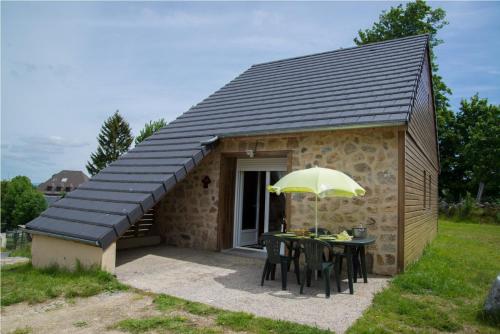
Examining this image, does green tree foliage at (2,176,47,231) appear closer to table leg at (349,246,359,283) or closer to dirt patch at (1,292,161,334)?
dirt patch at (1,292,161,334)

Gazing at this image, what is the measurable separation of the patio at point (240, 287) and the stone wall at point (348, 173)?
851 millimetres

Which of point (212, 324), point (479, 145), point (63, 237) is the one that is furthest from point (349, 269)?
point (479, 145)

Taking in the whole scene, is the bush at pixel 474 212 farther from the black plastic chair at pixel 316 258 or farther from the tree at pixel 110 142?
the tree at pixel 110 142

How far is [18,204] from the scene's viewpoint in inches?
2189

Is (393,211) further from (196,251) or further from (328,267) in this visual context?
(196,251)

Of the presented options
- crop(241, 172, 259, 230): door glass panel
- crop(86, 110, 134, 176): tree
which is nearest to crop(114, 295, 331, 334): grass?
crop(241, 172, 259, 230): door glass panel

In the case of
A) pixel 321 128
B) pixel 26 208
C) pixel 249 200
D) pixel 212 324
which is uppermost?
pixel 321 128

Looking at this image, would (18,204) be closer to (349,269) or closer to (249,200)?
(249,200)

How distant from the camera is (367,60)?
10.3m

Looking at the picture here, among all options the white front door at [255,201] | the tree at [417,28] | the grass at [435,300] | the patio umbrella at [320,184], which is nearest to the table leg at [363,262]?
Result: the grass at [435,300]

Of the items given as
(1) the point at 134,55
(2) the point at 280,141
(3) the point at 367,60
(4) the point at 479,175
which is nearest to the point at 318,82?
(3) the point at 367,60

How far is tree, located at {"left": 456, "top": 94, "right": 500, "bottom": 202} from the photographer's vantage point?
26.8 m

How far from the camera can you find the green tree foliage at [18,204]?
55.2 meters

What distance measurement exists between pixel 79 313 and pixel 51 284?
5.04ft
